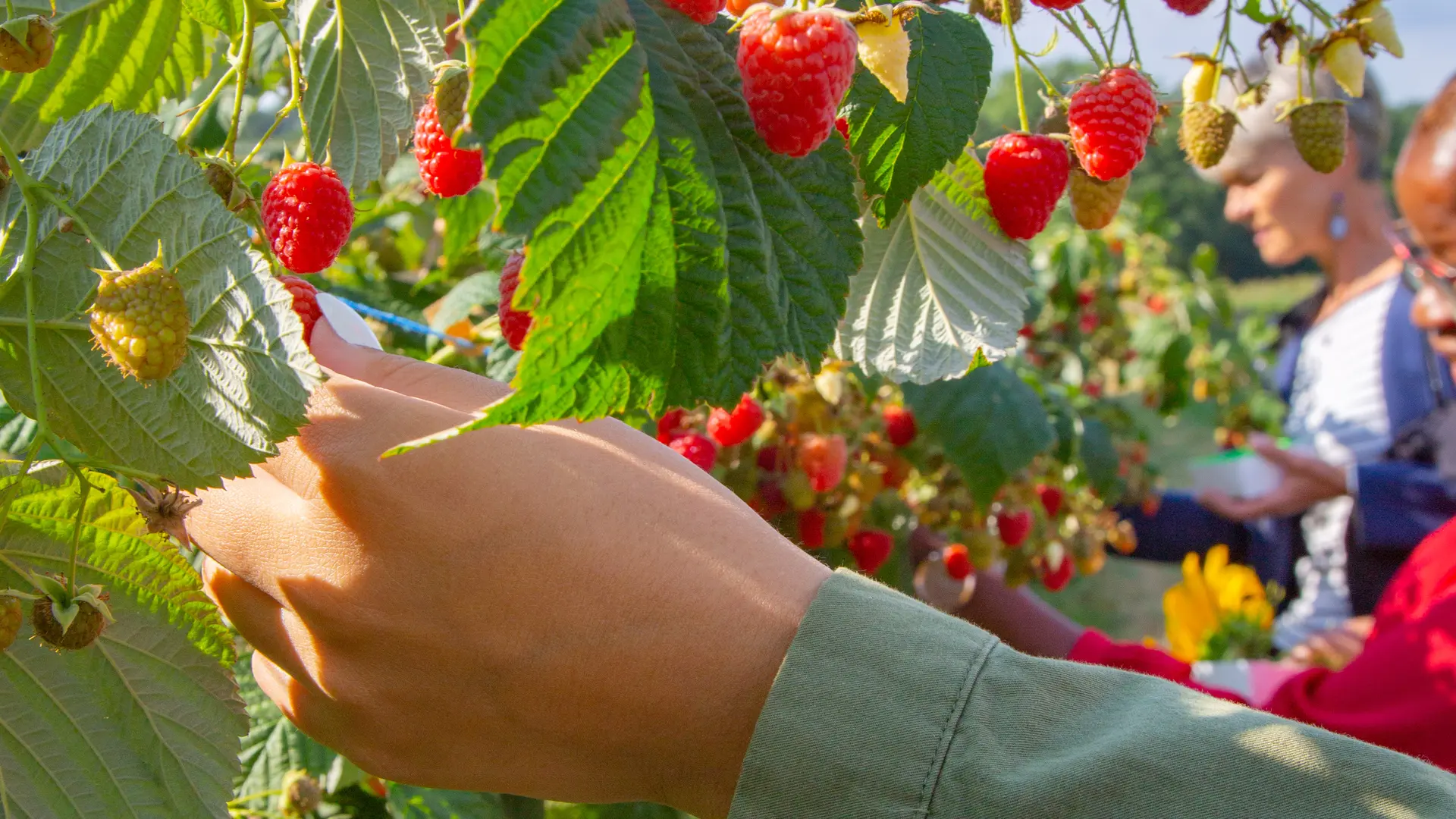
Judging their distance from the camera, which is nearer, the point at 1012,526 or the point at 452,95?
the point at 452,95

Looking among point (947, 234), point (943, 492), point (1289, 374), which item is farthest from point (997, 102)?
point (947, 234)

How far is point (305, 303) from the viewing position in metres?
0.63

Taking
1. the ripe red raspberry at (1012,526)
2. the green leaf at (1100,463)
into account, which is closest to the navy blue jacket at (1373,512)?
the green leaf at (1100,463)

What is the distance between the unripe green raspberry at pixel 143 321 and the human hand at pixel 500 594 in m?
0.10

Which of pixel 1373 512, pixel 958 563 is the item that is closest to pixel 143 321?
pixel 958 563

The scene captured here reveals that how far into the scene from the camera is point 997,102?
11.4m

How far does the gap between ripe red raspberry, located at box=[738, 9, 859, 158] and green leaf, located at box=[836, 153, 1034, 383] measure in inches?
6.7

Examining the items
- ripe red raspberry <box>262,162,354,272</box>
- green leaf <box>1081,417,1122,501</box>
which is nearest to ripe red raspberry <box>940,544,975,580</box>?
green leaf <box>1081,417,1122,501</box>

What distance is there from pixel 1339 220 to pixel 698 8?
3425 mm

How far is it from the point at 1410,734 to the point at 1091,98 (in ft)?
3.77

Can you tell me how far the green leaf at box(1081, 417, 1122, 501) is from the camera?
2.04m

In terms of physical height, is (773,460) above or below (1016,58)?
below

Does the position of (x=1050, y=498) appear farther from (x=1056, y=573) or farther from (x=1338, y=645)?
(x=1338, y=645)

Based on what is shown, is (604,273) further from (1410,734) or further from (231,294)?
(1410,734)
